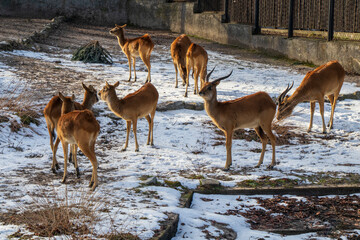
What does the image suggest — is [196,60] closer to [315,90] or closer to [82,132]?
[315,90]

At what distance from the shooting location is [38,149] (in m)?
8.34

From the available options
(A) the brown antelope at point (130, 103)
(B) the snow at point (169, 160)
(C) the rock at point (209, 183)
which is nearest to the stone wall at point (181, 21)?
(B) the snow at point (169, 160)

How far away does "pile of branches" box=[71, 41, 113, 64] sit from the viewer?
51.4ft

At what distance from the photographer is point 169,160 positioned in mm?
8117

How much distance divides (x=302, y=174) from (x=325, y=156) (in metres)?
1.11

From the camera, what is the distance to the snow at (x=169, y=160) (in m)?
5.84

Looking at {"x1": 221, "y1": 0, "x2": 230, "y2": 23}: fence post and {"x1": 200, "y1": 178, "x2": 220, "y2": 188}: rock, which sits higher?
{"x1": 221, "y1": 0, "x2": 230, "y2": 23}: fence post

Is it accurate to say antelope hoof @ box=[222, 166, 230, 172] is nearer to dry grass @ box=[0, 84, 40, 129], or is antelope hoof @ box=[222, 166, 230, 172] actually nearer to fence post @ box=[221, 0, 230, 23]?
dry grass @ box=[0, 84, 40, 129]

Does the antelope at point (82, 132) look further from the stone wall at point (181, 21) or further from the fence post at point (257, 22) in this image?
the fence post at point (257, 22)

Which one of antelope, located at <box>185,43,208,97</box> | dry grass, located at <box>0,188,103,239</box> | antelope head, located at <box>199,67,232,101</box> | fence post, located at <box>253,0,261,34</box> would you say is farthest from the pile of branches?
dry grass, located at <box>0,188,103,239</box>

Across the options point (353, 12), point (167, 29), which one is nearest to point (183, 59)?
point (353, 12)

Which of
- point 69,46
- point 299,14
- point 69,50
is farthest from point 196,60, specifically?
point 69,46

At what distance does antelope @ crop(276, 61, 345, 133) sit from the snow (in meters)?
0.44

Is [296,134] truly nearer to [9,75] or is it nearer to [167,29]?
[9,75]
